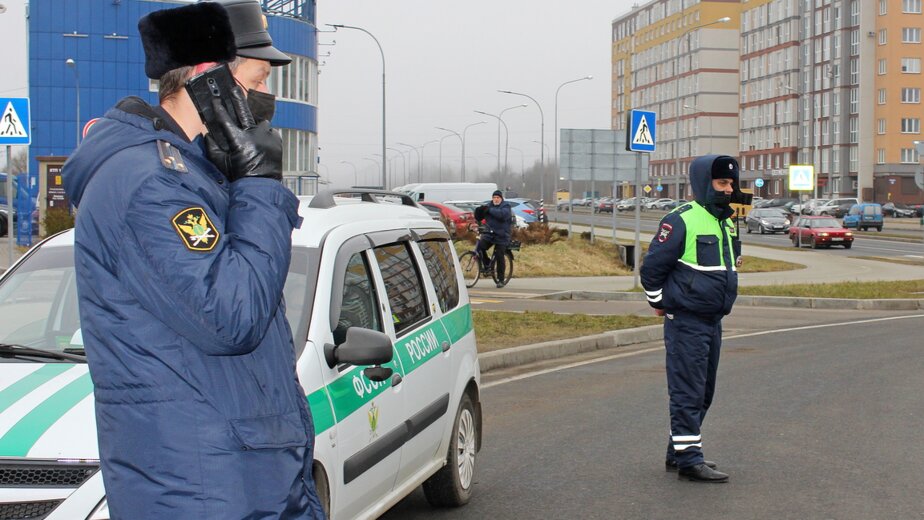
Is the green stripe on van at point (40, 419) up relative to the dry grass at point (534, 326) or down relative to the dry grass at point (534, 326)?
up

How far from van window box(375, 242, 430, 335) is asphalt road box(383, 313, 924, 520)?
1205 millimetres

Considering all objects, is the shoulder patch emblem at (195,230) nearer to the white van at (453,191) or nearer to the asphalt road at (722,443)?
the asphalt road at (722,443)

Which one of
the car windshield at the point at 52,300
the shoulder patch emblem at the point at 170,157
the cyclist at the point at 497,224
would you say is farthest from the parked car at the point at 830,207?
the shoulder patch emblem at the point at 170,157

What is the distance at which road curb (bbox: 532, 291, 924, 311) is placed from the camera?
21.0 m

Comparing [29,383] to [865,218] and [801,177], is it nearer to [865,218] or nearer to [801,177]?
[801,177]

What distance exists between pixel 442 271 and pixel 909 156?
4353 inches

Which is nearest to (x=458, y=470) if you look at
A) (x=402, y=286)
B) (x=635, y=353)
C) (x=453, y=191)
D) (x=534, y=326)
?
(x=402, y=286)

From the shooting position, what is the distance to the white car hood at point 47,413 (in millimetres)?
3555

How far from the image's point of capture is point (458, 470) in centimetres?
630

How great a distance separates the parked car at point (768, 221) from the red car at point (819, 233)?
43.7 ft

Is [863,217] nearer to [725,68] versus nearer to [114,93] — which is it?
[114,93]

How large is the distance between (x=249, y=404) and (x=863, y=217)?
72.1 metres

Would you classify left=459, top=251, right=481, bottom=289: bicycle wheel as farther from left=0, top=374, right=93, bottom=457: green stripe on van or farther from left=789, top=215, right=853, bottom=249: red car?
left=789, top=215, right=853, bottom=249: red car

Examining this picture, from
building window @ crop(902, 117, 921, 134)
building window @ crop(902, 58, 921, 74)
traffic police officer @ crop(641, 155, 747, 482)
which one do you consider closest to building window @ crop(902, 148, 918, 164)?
building window @ crop(902, 117, 921, 134)
